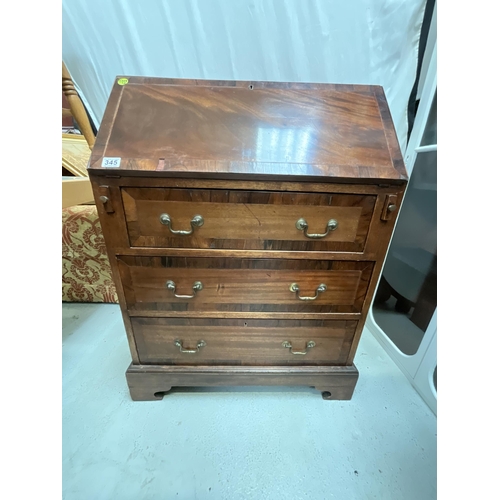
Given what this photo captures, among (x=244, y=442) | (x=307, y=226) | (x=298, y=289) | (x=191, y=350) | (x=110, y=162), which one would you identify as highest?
(x=110, y=162)

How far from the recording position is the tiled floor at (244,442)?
801mm

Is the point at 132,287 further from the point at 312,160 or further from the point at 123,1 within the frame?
the point at 123,1

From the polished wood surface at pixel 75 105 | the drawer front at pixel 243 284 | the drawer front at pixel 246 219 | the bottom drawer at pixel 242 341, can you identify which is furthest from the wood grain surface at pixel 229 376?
the polished wood surface at pixel 75 105

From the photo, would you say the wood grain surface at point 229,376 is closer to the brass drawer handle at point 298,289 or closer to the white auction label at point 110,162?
the brass drawer handle at point 298,289

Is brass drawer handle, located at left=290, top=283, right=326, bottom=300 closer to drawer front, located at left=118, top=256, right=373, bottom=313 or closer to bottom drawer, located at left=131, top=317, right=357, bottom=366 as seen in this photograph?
drawer front, located at left=118, top=256, right=373, bottom=313

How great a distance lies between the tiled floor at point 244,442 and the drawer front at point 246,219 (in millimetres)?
672

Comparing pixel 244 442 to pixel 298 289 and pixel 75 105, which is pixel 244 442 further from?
pixel 75 105

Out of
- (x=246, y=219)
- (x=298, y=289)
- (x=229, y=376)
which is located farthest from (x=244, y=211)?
(x=229, y=376)

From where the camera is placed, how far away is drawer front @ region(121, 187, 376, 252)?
702 millimetres

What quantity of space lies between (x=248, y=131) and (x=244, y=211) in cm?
24

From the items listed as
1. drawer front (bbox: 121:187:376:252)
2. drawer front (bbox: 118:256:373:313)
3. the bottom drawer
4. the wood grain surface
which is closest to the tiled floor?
the wood grain surface

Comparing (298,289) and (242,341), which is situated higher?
(298,289)

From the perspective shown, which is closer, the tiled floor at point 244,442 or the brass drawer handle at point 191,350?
the tiled floor at point 244,442

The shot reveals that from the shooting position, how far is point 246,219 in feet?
2.39
